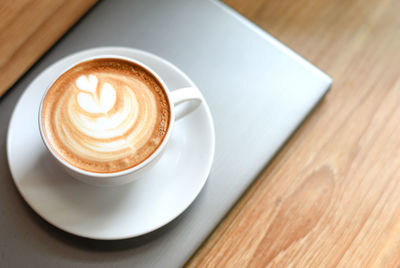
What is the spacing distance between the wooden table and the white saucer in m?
0.09

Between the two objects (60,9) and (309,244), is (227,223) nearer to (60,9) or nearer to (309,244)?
(309,244)

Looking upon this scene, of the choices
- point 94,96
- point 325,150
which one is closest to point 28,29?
point 94,96

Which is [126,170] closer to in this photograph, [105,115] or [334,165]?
[105,115]

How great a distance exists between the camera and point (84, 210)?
1.65 feet

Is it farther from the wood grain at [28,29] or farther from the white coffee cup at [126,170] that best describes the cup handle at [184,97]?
the wood grain at [28,29]

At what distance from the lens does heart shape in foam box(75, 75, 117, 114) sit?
0.48 m

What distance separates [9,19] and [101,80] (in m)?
0.15

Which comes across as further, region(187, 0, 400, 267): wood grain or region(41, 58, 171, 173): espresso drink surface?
region(187, 0, 400, 267): wood grain

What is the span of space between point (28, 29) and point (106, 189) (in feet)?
0.80

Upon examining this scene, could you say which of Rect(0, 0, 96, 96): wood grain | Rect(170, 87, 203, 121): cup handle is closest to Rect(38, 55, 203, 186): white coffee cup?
Rect(170, 87, 203, 121): cup handle

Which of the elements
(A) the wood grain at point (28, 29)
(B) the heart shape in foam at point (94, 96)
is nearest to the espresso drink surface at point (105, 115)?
(B) the heart shape in foam at point (94, 96)

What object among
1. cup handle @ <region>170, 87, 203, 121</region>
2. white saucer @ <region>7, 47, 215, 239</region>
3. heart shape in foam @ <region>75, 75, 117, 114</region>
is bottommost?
white saucer @ <region>7, 47, 215, 239</region>

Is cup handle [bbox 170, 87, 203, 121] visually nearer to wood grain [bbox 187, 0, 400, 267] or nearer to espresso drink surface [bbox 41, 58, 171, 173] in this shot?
espresso drink surface [bbox 41, 58, 171, 173]

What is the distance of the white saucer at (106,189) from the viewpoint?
50 cm
